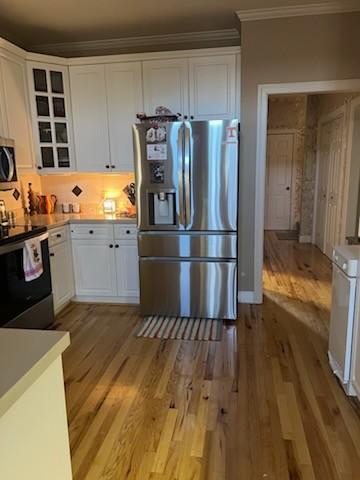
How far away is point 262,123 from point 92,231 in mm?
1984

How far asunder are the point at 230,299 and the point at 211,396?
3.82 ft

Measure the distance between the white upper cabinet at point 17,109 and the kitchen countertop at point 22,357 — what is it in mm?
2665

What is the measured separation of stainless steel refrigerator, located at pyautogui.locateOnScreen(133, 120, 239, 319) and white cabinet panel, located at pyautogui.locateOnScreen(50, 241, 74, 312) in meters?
0.80

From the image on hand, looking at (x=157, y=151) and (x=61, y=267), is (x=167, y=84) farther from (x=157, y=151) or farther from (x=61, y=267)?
(x=61, y=267)

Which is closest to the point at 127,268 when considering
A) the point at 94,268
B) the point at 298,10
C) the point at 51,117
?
the point at 94,268

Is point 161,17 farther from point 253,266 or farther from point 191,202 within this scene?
point 253,266

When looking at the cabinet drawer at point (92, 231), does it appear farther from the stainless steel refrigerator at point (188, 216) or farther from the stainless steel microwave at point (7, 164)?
the stainless steel microwave at point (7, 164)

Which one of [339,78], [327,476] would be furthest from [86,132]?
[327,476]

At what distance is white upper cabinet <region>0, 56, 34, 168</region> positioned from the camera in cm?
324

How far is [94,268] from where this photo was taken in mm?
3764

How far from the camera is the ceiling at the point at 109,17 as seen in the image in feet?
10.0

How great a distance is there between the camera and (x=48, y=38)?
12.6 feet

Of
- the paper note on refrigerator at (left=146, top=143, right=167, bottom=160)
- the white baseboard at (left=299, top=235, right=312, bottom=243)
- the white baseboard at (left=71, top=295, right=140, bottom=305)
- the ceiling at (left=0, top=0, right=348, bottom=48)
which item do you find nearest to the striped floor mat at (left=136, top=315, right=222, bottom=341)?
the white baseboard at (left=71, top=295, right=140, bottom=305)

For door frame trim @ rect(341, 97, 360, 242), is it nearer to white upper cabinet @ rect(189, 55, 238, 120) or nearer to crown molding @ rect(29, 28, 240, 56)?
crown molding @ rect(29, 28, 240, 56)
